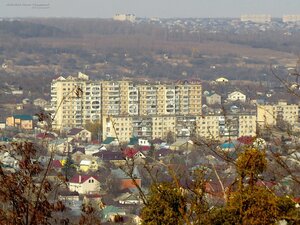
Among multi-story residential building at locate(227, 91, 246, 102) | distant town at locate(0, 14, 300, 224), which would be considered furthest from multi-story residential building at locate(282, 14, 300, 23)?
multi-story residential building at locate(227, 91, 246, 102)

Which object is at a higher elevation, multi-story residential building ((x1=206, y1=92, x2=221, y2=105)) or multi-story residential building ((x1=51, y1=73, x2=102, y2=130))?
multi-story residential building ((x1=51, y1=73, x2=102, y2=130))

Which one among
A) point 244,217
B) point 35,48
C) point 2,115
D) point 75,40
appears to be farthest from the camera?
point 75,40

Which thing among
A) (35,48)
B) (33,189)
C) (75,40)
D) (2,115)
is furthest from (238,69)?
(33,189)

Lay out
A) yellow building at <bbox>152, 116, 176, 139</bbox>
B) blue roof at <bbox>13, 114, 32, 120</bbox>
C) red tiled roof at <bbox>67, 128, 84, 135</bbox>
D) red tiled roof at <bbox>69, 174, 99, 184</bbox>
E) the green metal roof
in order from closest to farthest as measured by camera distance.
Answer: red tiled roof at <bbox>69, 174, 99, 184</bbox> < the green metal roof < red tiled roof at <bbox>67, 128, 84, 135</bbox> < yellow building at <bbox>152, 116, 176, 139</bbox> < blue roof at <bbox>13, 114, 32, 120</bbox>

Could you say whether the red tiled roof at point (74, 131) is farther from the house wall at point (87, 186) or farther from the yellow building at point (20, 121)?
the house wall at point (87, 186)

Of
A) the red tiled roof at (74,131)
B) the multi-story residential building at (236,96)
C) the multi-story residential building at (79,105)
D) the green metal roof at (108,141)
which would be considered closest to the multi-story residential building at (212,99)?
the multi-story residential building at (236,96)

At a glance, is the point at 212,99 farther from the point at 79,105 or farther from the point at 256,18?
the point at 256,18

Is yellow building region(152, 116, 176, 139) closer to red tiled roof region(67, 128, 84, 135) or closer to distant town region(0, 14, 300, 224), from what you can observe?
distant town region(0, 14, 300, 224)

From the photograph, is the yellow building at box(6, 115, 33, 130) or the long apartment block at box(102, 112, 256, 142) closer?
the long apartment block at box(102, 112, 256, 142)

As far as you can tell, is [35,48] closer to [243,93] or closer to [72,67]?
[72,67]
